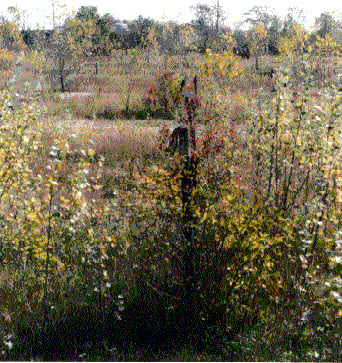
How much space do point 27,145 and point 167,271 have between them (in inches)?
73.3

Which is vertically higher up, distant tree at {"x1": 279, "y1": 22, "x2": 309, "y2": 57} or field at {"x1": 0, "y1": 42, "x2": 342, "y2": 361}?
distant tree at {"x1": 279, "y1": 22, "x2": 309, "y2": 57}

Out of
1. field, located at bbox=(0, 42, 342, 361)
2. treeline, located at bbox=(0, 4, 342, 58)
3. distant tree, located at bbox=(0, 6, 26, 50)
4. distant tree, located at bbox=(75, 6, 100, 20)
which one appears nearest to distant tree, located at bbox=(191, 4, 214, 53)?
treeline, located at bbox=(0, 4, 342, 58)

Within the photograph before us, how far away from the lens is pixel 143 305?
12.6ft

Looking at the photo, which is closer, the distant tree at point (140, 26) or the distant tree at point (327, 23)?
the distant tree at point (327, 23)

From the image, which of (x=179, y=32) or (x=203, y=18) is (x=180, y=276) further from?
(x=203, y=18)

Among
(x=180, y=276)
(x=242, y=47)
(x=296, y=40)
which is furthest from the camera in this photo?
(x=242, y=47)

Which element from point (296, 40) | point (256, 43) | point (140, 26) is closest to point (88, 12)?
point (140, 26)

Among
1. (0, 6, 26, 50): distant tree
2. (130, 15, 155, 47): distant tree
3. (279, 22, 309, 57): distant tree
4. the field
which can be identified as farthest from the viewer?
(130, 15, 155, 47): distant tree

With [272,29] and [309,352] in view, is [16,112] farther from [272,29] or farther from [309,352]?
[272,29]

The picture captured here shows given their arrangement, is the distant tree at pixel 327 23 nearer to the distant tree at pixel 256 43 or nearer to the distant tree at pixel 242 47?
the distant tree at pixel 256 43

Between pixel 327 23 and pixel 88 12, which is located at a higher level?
pixel 88 12

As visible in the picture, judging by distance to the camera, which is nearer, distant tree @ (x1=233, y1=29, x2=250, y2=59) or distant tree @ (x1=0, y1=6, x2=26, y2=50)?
distant tree @ (x1=0, y1=6, x2=26, y2=50)

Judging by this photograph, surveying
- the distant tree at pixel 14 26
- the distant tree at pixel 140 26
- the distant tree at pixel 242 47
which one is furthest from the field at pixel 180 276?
the distant tree at pixel 140 26

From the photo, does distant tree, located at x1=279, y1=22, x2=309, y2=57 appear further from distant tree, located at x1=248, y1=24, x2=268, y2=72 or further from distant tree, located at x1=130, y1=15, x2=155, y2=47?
distant tree, located at x1=130, y1=15, x2=155, y2=47
